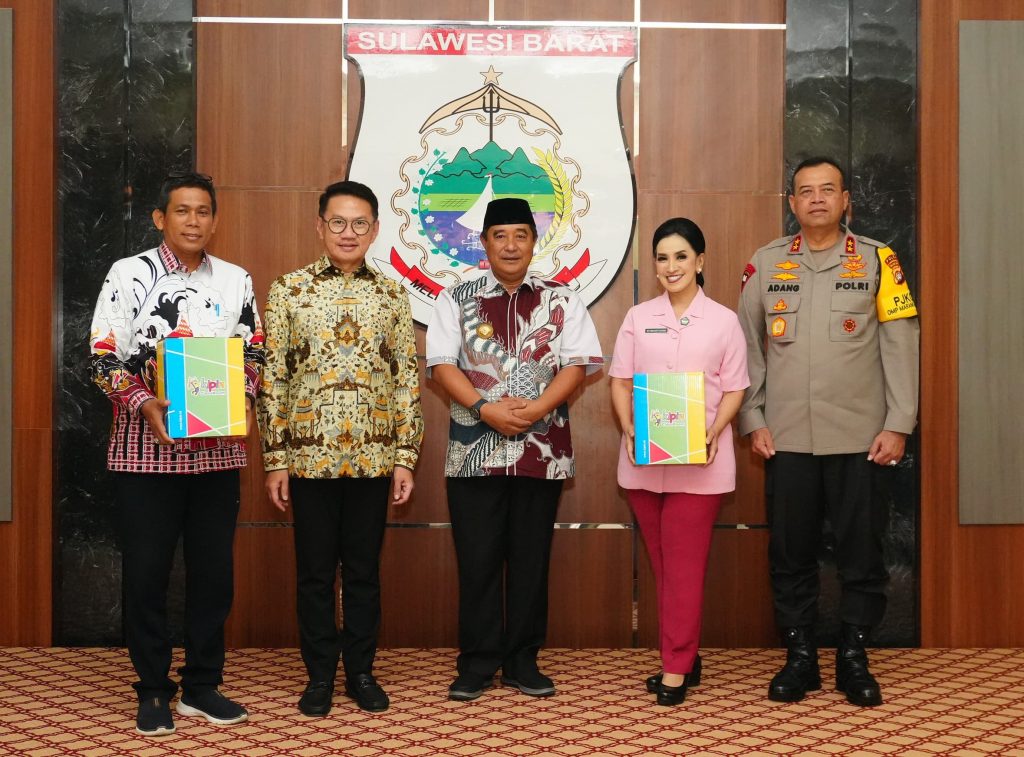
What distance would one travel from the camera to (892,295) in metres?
3.02

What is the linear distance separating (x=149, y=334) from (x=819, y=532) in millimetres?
2171

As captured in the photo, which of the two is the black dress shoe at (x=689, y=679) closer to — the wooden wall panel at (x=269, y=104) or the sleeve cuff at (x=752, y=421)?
the sleeve cuff at (x=752, y=421)

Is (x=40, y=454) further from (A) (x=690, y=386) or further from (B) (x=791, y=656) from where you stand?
(B) (x=791, y=656)

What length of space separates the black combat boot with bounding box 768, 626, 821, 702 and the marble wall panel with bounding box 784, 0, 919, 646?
2.26 ft

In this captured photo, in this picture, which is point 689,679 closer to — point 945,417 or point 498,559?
point 498,559

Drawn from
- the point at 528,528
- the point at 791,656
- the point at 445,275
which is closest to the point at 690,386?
the point at 528,528

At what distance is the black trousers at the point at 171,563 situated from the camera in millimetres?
2662

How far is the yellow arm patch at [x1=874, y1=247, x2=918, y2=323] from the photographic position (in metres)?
3.00

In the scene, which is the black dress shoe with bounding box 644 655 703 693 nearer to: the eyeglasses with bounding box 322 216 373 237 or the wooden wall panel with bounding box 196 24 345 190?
the eyeglasses with bounding box 322 216 373 237

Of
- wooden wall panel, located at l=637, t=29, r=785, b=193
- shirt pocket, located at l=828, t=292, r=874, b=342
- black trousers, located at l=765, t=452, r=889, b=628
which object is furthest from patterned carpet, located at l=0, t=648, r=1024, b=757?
wooden wall panel, located at l=637, t=29, r=785, b=193

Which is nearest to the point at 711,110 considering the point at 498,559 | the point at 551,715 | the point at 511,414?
the point at 511,414

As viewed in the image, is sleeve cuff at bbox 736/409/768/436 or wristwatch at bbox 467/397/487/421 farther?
sleeve cuff at bbox 736/409/768/436

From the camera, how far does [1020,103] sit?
12.0 ft

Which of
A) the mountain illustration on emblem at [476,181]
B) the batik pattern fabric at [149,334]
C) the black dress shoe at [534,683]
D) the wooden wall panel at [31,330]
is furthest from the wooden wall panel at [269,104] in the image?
the black dress shoe at [534,683]
